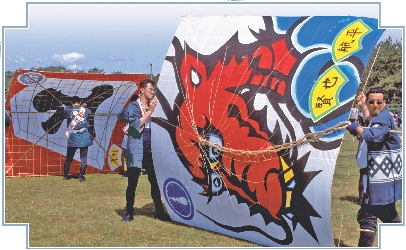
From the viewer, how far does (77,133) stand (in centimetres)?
1177

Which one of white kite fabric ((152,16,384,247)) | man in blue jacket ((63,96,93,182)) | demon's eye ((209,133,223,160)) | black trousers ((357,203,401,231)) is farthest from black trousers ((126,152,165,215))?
man in blue jacket ((63,96,93,182))

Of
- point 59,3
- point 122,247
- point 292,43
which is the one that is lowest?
point 122,247

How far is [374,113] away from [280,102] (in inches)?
38.5

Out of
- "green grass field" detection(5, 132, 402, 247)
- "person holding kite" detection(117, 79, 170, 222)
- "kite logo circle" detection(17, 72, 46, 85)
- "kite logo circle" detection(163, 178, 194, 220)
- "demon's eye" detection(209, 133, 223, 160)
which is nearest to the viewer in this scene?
"demon's eye" detection(209, 133, 223, 160)

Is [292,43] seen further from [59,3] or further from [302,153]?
[59,3]

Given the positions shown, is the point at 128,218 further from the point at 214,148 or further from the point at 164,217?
the point at 214,148

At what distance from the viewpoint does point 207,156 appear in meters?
6.82

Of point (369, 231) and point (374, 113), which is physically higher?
point (374, 113)

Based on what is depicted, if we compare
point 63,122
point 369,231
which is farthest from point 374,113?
point 63,122

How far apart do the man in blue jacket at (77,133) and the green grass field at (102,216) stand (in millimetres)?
404

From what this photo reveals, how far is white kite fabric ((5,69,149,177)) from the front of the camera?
11.7 metres

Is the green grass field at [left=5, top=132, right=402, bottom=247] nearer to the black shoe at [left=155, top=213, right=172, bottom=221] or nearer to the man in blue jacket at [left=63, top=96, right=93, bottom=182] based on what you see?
the black shoe at [left=155, top=213, right=172, bottom=221]

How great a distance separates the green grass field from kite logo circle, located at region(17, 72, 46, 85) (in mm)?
2031

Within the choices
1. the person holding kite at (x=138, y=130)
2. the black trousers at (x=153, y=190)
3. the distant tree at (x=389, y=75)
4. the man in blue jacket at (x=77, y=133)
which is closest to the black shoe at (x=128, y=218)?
the black trousers at (x=153, y=190)
